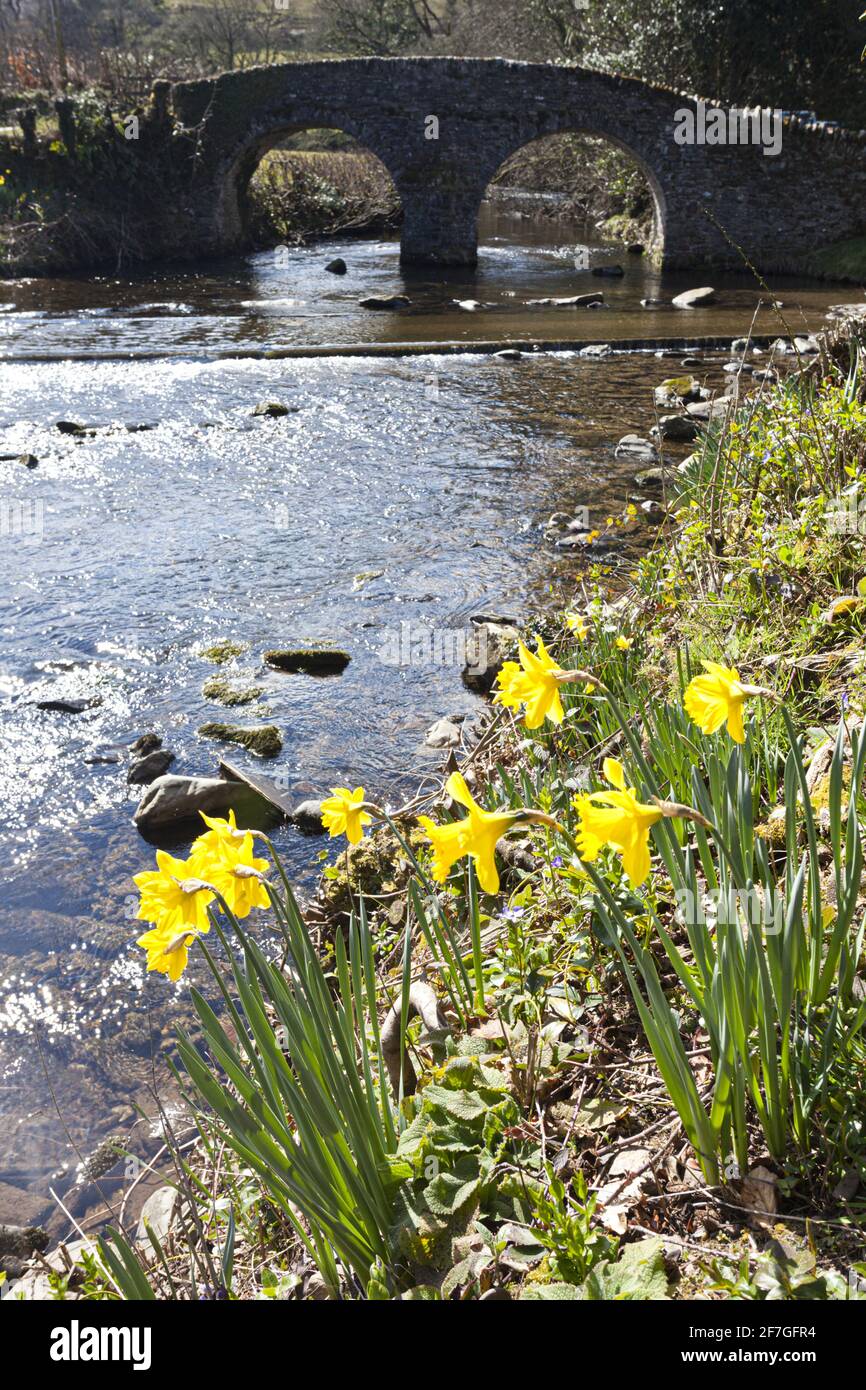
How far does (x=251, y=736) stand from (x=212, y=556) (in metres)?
2.52

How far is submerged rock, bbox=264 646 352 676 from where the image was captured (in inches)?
218

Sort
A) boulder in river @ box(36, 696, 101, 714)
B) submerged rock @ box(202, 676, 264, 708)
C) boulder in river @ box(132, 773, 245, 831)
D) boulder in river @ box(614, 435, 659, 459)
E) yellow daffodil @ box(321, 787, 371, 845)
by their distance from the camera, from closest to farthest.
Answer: yellow daffodil @ box(321, 787, 371, 845) → boulder in river @ box(132, 773, 245, 831) → boulder in river @ box(36, 696, 101, 714) → submerged rock @ box(202, 676, 264, 708) → boulder in river @ box(614, 435, 659, 459)

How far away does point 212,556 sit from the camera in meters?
7.03

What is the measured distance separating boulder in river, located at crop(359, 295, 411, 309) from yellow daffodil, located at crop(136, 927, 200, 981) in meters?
15.0

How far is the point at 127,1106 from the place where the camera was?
3.04 metres

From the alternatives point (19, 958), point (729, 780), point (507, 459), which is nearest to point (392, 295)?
point (507, 459)

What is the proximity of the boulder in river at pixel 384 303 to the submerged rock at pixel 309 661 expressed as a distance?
36.1ft

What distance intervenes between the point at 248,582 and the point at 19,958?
3440mm

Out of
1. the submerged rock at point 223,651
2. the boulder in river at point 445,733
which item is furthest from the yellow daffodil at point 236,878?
the submerged rock at point 223,651
